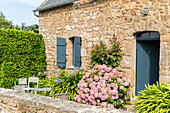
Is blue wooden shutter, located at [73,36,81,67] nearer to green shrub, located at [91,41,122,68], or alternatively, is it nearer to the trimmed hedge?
green shrub, located at [91,41,122,68]

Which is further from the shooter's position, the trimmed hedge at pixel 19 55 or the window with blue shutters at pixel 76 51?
the trimmed hedge at pixel 19 55

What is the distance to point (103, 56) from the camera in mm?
6102

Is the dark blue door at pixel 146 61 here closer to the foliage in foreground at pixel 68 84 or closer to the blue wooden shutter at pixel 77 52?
the foliage in foreground at pixel 68 84

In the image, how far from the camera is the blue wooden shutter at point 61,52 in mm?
8016

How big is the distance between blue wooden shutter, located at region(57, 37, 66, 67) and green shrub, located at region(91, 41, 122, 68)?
1911mm

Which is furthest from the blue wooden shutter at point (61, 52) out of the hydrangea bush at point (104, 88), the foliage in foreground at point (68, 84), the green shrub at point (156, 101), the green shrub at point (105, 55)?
the green shrub at point (156, 101)

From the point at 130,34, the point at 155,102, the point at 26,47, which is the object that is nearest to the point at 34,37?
the point at 26,47

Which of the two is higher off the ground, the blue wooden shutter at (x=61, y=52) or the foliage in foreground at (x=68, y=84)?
the blue wooden shutter at (x=61, y=52)

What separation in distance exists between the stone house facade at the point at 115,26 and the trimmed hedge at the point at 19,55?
2.14ft

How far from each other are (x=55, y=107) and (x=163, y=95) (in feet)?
7.55

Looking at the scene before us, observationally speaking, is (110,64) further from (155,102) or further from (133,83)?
(155,102)

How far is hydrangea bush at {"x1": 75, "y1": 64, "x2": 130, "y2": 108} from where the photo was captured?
16.9ft

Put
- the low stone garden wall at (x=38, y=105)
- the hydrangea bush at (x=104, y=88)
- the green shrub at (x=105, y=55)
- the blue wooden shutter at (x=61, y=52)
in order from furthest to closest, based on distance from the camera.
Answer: the blue wooden shutter at (x=61, y=52)
the green shrub at (x=105, y=55)
the hydrangea bush at (x=104, y=88)
the low stone garden wall at (x=38, y=105)

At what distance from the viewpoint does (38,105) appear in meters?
3.50
